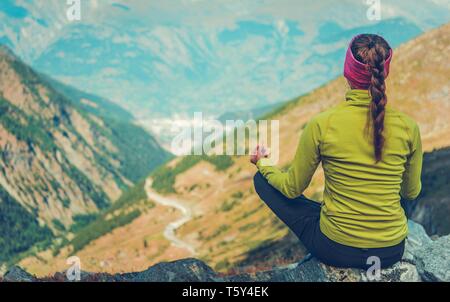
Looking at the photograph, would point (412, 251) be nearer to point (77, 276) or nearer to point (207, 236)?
point (77, 276)

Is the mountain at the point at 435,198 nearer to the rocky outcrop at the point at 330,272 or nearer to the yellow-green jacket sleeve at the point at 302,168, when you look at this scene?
the rocky outcrop at the point at 330,272

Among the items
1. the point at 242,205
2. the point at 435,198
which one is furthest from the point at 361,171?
the point at 242,205

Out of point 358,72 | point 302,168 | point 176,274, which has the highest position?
point 358,72

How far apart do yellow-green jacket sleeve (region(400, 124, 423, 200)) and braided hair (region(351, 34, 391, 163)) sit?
816 mm

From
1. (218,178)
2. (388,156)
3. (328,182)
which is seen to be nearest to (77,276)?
(328,182)

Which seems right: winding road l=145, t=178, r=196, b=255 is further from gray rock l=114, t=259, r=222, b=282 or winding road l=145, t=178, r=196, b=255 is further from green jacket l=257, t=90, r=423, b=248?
green jacket l=257, t=90, r=423, b=248

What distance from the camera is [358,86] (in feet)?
30.2

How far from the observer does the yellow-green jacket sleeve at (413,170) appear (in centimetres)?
939

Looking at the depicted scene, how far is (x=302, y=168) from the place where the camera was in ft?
30.8

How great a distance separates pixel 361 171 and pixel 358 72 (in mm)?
1744

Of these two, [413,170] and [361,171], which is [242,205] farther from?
[361,171]

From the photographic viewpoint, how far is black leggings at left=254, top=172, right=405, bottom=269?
9695mm

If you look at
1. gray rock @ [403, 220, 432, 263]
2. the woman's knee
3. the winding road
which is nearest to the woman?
the woman's knee
